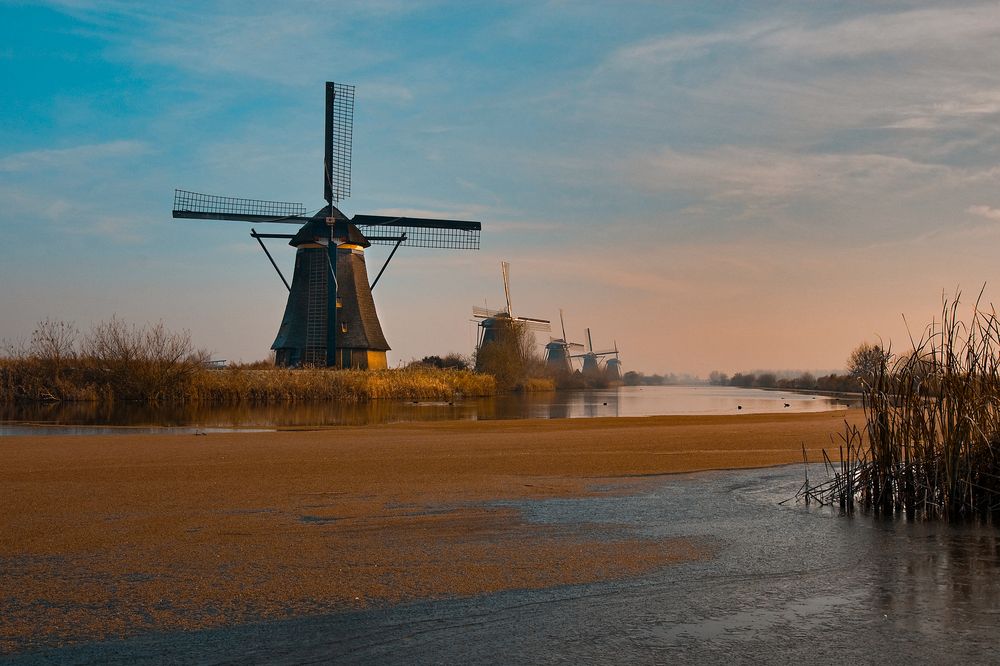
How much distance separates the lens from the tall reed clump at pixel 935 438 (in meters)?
6.51

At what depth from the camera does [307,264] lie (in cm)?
3475

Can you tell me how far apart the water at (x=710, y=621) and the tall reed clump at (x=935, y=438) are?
3.58 ft

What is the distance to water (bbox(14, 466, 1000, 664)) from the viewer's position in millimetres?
3334

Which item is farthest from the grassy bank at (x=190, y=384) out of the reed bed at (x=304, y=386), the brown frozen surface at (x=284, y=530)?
the brown frozen surface at (x=284, y=530)

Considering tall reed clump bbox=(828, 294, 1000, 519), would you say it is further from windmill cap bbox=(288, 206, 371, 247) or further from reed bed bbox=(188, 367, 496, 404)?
windmill cap bbox=(288, 206, 371, 247)

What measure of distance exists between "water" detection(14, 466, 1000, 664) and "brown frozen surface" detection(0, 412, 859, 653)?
0.81 ft

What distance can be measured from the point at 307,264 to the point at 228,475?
89.6 feet

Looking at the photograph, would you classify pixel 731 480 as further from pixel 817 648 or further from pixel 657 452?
pixel 817 648

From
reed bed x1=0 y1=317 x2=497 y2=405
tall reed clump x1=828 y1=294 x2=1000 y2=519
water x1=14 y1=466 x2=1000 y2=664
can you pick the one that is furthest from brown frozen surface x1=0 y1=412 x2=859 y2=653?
reed bed x1=0 y1=317 x2=497 y2=405

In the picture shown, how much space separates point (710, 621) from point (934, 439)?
396 cm

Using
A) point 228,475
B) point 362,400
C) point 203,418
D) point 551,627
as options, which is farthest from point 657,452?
point 362,400

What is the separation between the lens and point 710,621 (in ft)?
12.4

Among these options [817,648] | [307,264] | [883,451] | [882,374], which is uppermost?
[307,264]

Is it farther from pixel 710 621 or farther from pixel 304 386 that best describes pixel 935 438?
pixel 304 386
